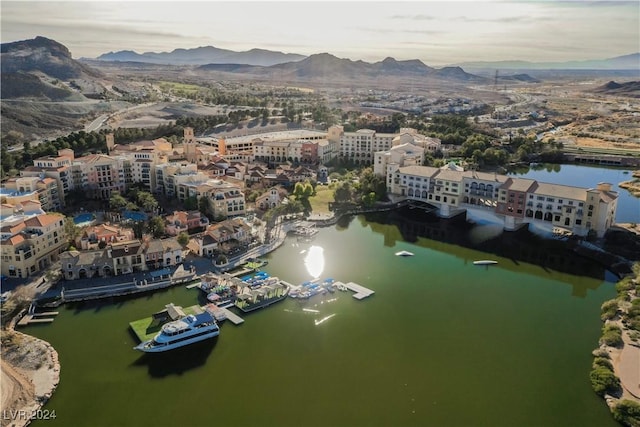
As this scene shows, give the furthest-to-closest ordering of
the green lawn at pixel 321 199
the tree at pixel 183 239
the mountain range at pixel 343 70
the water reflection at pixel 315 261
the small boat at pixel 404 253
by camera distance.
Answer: the mountain range at pixel 343 70, the green lawn at pixel 321 199, the small boat at pixel 404 253, the tree at pixel 183 239, the water reflection at pixel 315 261

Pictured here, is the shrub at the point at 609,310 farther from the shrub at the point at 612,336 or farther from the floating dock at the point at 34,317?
the floating dock at the point at 34,317

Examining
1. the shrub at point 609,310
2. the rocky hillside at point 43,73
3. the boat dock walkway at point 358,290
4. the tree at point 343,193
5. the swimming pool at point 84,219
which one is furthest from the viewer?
the rocky hillside at point 43,73

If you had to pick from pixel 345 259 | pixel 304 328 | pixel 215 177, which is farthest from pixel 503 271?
pixel 215 177

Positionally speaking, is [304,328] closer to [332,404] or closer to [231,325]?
[231,325]

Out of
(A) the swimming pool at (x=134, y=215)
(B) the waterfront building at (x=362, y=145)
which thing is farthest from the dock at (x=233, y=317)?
(B) the waterfront building at (x=362, y=145)

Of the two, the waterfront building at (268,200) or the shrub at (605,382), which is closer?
the shrub at (605,382)

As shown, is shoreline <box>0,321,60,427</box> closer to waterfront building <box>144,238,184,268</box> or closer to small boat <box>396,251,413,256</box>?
waterfront building <box>144,238,184,268</box>

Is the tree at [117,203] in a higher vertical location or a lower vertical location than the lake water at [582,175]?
higher

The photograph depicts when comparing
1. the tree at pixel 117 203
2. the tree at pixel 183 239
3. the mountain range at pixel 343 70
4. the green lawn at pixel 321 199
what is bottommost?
the green lawn at pixel 321 199
